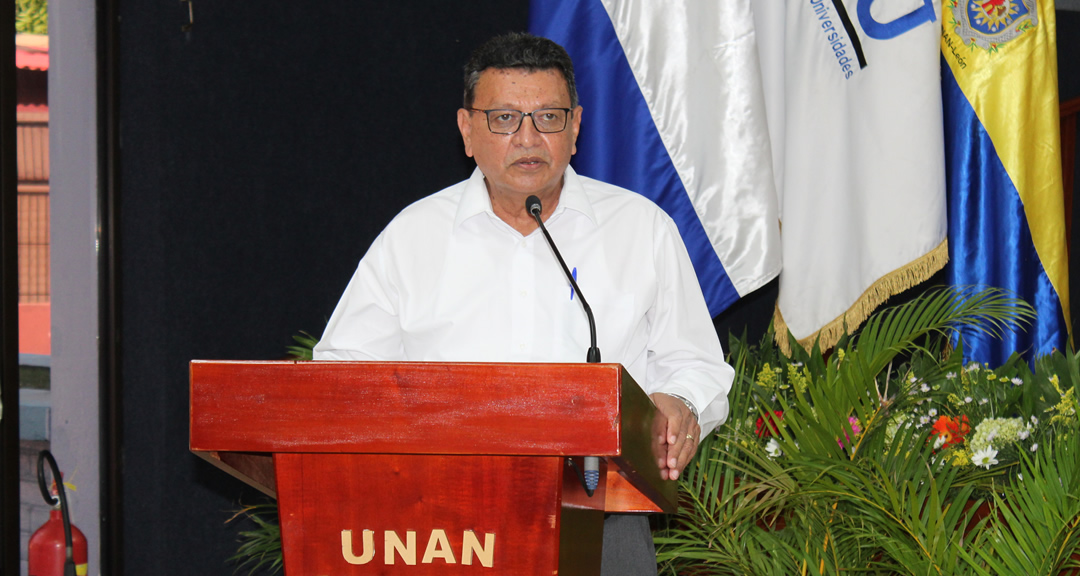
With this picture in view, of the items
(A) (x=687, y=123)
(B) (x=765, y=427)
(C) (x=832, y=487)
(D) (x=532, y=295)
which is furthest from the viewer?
(A) (x=687, y=123)

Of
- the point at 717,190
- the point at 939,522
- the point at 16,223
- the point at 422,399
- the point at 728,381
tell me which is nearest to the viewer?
the point at 422,399

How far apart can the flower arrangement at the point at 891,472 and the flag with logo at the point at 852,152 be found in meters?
0.26

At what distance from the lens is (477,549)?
1.03 m

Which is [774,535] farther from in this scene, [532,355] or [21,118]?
[21,118]

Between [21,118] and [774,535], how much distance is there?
2.39m

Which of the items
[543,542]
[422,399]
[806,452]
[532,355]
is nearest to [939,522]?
[806,452]

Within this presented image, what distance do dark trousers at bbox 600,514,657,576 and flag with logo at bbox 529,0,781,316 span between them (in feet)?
4.45

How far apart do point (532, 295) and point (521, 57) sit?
1.31 feet

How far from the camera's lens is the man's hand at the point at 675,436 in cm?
118

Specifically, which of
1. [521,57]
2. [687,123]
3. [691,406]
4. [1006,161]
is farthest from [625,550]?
[1006,161]

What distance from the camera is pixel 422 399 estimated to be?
3.15 feet

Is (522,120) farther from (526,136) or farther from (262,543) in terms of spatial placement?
(262,543)

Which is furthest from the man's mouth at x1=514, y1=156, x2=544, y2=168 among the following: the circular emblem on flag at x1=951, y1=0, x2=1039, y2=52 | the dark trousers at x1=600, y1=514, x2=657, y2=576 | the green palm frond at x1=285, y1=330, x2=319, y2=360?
the circular emblem on flag at x1=951, y1=0, x2=1039, y2=52

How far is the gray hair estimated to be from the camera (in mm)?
1571
